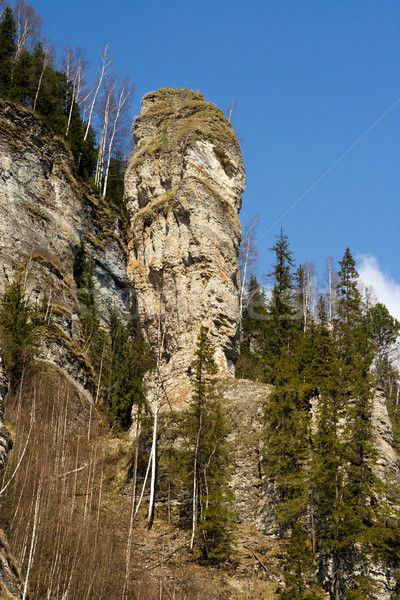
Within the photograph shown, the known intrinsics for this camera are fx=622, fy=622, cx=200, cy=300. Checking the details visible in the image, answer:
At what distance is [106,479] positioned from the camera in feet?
86.3

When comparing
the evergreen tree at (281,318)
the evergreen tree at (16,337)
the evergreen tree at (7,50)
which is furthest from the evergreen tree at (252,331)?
the evergreen tree at (7,50)

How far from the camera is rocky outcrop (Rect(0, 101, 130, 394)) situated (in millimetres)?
32625

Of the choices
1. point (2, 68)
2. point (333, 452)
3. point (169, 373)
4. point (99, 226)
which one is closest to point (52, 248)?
point (99, 226)

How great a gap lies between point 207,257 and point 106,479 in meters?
12.7

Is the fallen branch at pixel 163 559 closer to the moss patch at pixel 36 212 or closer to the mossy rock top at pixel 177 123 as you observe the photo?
the moss patch at pixel 36 212

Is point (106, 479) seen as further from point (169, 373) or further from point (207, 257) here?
point (207, 257)

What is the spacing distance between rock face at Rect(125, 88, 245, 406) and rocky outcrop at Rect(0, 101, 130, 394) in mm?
4148

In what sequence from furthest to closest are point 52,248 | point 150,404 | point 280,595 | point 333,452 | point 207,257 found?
point 52,248, point 207,257, point 150,404, point 333,452, point 280,595

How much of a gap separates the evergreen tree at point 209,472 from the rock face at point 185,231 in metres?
3.35

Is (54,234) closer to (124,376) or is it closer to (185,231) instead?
(185,231)

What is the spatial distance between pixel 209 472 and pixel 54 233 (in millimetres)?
19633

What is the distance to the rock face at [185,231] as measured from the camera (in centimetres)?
3184

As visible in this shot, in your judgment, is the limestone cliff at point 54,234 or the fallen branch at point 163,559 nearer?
the fallen branch at point 163,559

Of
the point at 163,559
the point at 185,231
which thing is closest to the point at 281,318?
the point at 185,231
